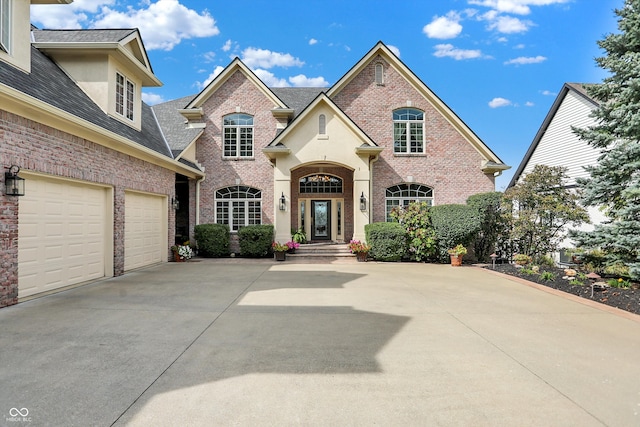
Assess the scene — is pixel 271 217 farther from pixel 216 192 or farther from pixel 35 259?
pixel 35 259

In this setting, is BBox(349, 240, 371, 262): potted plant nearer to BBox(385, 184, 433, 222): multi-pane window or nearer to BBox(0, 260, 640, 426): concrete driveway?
BBox(385, 184, 433, 222): multi-pane window

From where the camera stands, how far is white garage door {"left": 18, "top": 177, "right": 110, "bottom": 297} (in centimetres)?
655

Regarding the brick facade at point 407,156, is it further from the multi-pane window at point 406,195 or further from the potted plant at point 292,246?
the potted plant at point 292,246

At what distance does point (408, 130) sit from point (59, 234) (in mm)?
13269

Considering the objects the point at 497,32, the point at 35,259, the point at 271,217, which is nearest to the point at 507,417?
the point at 35,259

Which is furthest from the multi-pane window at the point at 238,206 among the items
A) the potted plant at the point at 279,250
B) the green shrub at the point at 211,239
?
the potted plant at the point at 279,250

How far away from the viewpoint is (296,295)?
710 cm

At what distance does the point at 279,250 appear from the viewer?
13.2 metres

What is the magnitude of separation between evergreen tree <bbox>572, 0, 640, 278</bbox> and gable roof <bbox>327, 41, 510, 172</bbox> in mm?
6669

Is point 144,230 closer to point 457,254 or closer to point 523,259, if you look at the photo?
point 457,254

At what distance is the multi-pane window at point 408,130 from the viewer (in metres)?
15.4

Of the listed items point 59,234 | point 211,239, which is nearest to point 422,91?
point 211,239

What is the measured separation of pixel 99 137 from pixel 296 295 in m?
6.16

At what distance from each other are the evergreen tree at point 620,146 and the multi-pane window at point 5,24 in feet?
43.1
